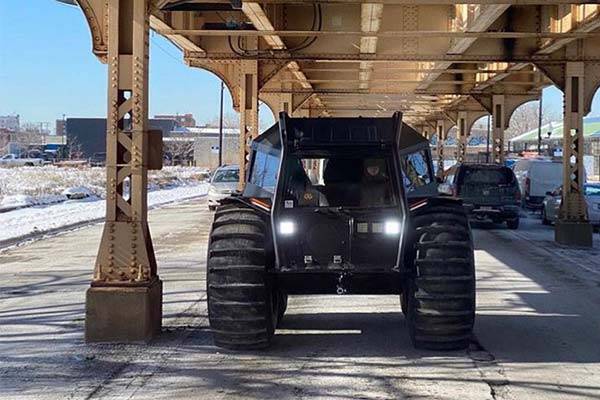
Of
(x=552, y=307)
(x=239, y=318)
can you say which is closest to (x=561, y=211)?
(x=552, y=307)

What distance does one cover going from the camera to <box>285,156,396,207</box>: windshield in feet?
27.3

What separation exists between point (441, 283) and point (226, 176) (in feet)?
84.4

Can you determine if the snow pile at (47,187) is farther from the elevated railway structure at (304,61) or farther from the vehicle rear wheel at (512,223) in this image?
the vehicle rear wheel at (512,223)

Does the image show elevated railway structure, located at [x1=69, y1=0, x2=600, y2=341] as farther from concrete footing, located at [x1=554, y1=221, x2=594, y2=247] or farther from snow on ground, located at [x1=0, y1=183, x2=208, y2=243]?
snow on ground, located at [x1=0, y1=183, x2=208, y2=243]

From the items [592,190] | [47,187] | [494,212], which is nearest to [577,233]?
[494,212]

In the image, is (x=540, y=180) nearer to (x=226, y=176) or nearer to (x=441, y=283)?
(x=226, y=176)

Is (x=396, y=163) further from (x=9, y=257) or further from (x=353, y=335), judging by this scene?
(x=9, y=257)

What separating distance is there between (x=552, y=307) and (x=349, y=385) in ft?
16.6

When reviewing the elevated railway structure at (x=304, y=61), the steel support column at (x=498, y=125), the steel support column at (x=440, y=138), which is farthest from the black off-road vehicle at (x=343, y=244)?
the steel support column at (x=440, y=138)

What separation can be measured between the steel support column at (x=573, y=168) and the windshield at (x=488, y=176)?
413cm

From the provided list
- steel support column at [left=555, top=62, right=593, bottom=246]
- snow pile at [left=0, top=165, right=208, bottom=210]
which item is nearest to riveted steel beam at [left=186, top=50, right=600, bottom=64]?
steel support column at [left=555, top=62, right=593, bottom=246]

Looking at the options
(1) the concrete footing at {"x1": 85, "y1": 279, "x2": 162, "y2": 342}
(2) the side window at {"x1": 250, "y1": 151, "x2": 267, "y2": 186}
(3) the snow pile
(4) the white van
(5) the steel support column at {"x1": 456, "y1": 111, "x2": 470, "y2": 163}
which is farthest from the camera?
(5) the steel support column at {"x1": 456, "y1": 111, "x2": 470, "y2": 163}

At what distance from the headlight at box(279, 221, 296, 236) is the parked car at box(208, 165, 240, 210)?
23.0 metres

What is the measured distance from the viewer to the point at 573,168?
19875mm
